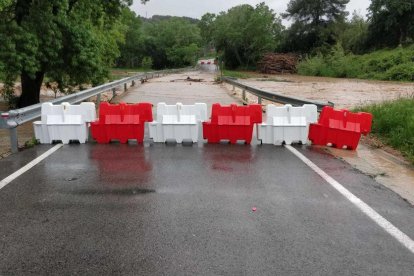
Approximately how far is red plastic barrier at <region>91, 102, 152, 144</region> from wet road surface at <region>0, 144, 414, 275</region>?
4.78 feet

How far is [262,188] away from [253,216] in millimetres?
1124

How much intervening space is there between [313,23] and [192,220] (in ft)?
256

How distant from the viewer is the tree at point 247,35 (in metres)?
77.6

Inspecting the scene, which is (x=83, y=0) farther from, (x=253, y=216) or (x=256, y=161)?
(x=253, y=216)

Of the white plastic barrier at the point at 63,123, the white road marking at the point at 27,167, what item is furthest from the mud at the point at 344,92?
the white road marking at the point at 27,167

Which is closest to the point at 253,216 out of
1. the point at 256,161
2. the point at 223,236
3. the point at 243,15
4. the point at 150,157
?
the point at 223,236

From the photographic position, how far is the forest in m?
14.4

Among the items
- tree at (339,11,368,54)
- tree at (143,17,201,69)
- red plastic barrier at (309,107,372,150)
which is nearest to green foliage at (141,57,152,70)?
tree at (143,17,201,69)

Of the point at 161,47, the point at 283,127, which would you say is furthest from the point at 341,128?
the point at 161,47

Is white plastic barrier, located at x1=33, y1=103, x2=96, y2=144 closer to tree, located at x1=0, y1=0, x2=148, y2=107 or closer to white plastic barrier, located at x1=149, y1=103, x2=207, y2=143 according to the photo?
white plastic barrier, located at x1=149, y1=103, x2=207, y2=143

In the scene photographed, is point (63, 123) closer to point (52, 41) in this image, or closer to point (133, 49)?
point (52, 41)

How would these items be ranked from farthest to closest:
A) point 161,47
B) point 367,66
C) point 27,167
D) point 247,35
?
point 161,47 → point 247,35 → point 367,66 → point 27,167

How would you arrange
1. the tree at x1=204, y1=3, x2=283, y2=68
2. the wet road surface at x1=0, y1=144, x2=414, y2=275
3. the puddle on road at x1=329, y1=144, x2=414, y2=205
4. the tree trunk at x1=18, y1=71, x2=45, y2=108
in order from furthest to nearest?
the tree at x1=204, y1=3, x2=283, y2=68 < the tree trunk at x1=18, y1=71, x2=45, y2=108 < the puddle on road at x1=329, y1=144, x2=414, y2=205 < the wet road surface at x1=0, y1=144, x2=414, y2=275

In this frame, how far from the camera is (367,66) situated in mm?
54906
